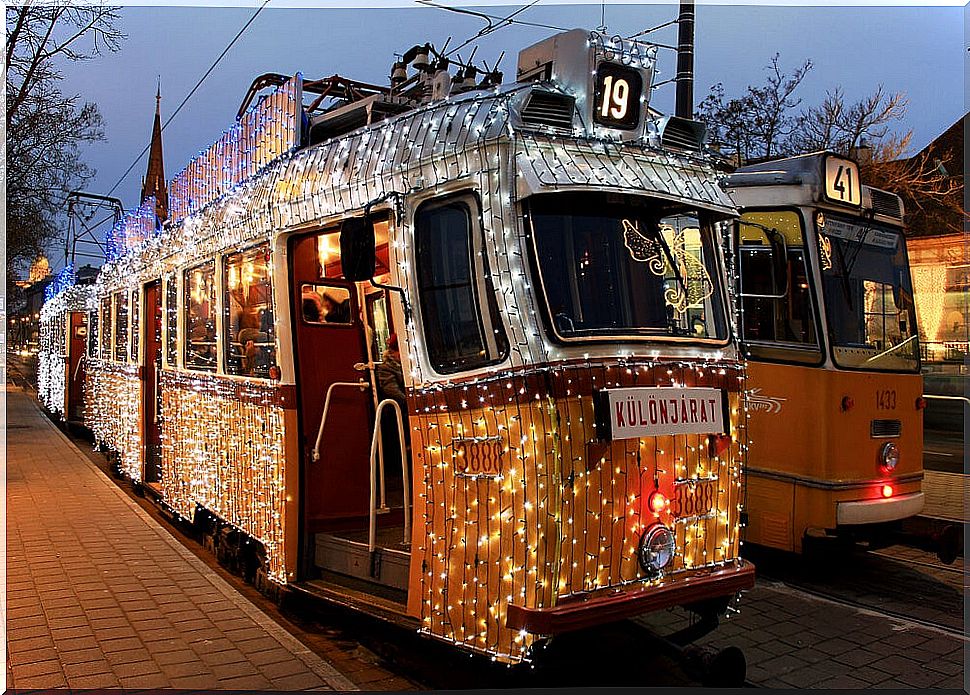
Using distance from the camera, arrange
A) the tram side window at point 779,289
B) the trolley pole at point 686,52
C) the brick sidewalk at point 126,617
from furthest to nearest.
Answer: the trolley pole at point 686,52 → the tram side window at point 779,289 → the brick sidewalk at point 126,617

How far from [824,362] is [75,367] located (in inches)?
629

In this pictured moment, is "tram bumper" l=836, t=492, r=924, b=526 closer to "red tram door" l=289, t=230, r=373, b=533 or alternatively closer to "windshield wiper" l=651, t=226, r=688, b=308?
"windshield wiper" l=651, t=226, r=688, b=308

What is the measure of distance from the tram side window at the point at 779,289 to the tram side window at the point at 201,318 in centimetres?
451

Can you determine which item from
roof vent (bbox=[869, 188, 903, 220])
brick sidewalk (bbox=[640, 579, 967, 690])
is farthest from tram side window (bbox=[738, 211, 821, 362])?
brick sidewalk (bbox=[640, 579, 967, 690])

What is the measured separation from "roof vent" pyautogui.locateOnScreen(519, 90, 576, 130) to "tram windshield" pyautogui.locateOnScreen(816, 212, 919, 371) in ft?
13.1

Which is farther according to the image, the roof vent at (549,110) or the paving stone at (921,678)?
the paving stone at (921,678)

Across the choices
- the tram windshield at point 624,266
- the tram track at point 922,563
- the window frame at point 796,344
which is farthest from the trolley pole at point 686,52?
the tram windshield at point 624,266

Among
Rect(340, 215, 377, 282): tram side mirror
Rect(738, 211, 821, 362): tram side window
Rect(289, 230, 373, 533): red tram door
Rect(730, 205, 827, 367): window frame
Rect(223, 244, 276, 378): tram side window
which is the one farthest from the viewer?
Rect(738, 211, 821, 362): tram side window

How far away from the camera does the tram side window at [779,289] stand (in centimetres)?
771

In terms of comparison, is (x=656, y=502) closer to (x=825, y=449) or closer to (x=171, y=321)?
(x=825, y=449)

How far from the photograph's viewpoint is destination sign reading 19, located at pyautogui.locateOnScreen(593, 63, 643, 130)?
4723 millimetres

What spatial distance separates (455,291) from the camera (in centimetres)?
470

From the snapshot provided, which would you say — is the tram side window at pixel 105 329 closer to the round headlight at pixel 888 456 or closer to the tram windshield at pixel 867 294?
the tram windshield at pixel 867 294

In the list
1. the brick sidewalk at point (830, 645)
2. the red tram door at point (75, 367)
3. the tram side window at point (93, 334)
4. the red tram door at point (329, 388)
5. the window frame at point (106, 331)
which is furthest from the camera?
the red tram door at point (75, 367)
